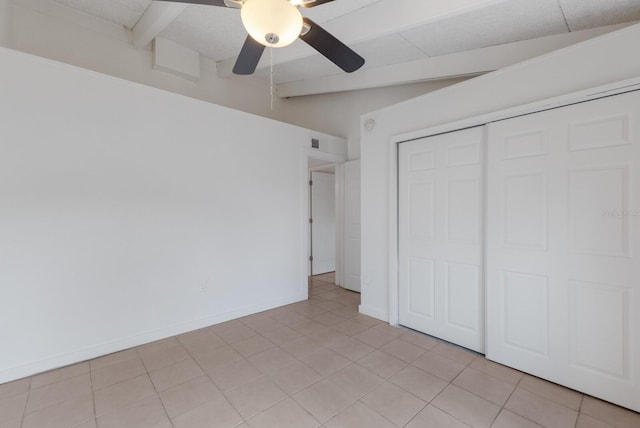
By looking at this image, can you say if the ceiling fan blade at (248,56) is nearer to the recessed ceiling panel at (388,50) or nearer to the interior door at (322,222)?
the recessed ceiling panel at (388,50)

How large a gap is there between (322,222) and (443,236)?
3132 mm

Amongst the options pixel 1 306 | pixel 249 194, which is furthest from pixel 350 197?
pixel 1 306

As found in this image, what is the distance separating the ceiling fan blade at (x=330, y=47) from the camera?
1.63 m

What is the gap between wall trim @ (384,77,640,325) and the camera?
1.90 metres

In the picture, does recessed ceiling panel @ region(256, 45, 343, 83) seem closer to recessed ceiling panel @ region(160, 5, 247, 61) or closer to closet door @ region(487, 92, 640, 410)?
recessed ceiling panel @ region(160, 5, 247, 61)

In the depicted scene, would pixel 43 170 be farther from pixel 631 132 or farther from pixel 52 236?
pixel 631 132

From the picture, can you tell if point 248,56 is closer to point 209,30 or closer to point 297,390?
point 209,30

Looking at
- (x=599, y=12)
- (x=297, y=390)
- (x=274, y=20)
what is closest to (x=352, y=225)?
(x=297, y=390)

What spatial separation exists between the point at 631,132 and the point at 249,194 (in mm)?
3389

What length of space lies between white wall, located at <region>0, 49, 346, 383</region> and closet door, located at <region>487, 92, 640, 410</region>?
258cm

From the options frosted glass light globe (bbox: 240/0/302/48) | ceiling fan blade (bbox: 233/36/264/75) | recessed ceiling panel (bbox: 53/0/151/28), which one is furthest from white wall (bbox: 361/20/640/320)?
recessed ceiling panel (bbox: 53/0/151/28)

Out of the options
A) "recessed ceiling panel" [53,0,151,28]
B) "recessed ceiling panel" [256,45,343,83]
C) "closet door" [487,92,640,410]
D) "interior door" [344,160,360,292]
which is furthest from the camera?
"interior door" [344,160,360,292]

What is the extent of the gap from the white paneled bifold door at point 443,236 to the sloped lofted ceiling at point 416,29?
0.99 metres

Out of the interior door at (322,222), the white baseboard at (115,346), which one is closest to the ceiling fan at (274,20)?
the white baseboard at (115,346)
